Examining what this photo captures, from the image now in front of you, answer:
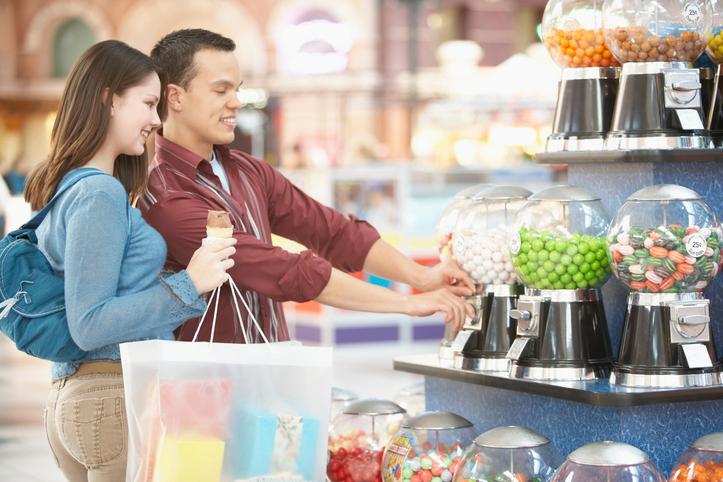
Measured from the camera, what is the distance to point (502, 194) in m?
3.86

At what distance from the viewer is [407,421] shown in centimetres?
373

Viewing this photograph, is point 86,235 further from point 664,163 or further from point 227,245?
point 664,163

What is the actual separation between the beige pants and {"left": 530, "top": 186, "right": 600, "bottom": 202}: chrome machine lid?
1274 mm

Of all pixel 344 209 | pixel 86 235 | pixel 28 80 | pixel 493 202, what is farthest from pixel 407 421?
pixel 28 80

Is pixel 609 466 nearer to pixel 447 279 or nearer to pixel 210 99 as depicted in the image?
pixel 447 279

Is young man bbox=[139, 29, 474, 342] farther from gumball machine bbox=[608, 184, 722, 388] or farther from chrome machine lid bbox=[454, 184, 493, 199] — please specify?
gumball machine bbox=[608, 184, 722, 388]

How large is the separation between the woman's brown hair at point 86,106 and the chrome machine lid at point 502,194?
1.23 meters

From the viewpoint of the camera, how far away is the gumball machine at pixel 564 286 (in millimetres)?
3451

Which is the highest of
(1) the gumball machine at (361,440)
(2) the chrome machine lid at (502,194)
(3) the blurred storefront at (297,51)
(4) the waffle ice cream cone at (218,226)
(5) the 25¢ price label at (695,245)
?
(3) the blurred storefront at (297,51)

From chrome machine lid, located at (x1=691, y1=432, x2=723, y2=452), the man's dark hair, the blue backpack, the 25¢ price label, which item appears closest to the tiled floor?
the man's dark hair

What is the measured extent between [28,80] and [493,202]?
2485 centimetres

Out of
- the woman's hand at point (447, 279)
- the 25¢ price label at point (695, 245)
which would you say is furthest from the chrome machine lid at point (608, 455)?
the woman's hand at point (447, 279)

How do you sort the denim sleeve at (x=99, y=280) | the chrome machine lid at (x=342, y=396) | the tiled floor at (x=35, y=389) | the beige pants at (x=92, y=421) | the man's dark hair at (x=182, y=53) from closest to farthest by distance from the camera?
the denim sleeve at (x=99, y=280) → the beige pants at (x=92, y=421) → the man's dark hair at (x=182, y=53) → the chrome machine lid at (x=342, y=396) → the tiled floor at (x=35, y=389)

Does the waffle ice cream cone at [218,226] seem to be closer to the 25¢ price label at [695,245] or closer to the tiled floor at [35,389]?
the 25¢ price label at [695,245]
